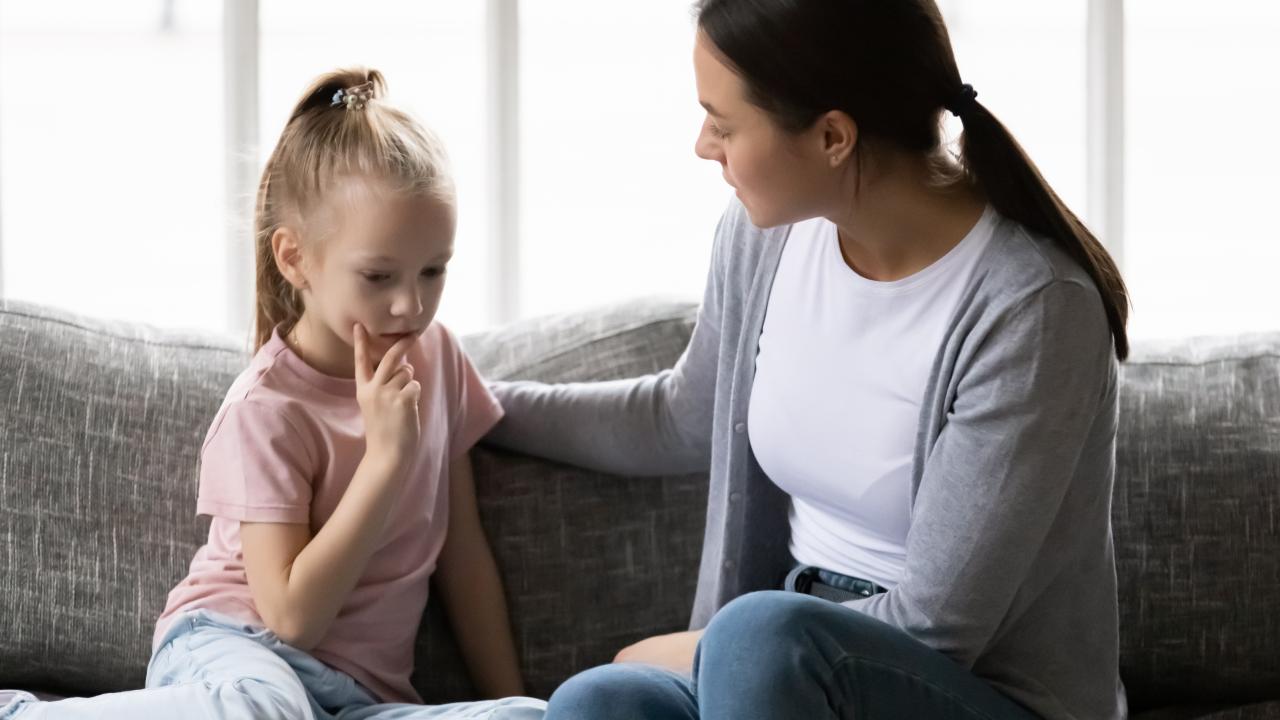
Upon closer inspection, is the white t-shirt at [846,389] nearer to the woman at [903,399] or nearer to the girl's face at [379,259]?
the woman at [903,399]

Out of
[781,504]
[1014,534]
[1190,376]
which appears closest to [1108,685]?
[1014,534]

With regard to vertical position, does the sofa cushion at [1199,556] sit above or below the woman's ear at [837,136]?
below

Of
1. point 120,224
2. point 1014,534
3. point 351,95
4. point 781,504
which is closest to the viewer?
point 1014,534

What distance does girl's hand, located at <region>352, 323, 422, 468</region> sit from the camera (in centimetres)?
147

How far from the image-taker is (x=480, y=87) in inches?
92.0

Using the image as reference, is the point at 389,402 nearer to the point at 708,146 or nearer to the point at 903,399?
the point at 708,146

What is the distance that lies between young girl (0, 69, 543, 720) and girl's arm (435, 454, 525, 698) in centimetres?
7

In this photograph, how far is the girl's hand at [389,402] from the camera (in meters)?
1.47

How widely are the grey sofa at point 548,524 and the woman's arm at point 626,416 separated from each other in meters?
0.05

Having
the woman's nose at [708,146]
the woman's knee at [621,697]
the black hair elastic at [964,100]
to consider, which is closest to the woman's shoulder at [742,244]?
the woman's nose at [708,146]

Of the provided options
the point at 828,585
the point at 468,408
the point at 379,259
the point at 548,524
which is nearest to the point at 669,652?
the point at 828,585

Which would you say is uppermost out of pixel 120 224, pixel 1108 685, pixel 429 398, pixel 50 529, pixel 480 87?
pixel 480 87

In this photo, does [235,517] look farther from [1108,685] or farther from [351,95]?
[1108,685]

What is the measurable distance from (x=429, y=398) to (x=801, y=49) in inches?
24.1
